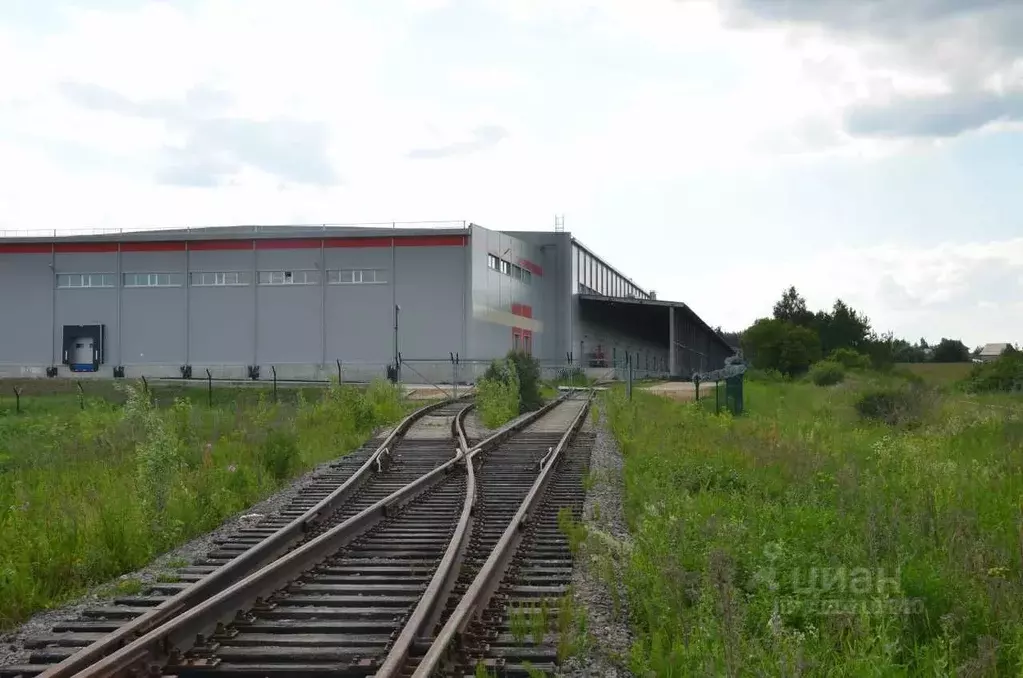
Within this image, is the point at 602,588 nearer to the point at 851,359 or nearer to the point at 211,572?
the point at 211,572

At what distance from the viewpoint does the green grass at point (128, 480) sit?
30.1 ft

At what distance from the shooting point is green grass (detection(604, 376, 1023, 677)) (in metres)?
6.07

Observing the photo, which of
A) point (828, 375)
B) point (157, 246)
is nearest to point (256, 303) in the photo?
point (157, 246)

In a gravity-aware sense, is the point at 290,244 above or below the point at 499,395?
above

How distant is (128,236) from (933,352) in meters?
104

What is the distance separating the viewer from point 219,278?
55.5 metres

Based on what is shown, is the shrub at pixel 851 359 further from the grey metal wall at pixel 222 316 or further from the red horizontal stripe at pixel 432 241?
the grey metal wall at pixel 222 316

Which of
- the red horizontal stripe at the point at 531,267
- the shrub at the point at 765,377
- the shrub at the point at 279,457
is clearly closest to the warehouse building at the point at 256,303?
the red horizontal stripe at the point at 531,267

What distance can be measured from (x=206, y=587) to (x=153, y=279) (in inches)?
2021

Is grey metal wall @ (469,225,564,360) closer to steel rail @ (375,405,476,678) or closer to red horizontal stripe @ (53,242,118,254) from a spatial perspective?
red horizontal stripe @ (53,242,118,254)

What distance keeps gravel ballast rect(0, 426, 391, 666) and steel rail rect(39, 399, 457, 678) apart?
22.8 inches

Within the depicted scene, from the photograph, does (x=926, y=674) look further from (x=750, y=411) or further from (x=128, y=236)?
(x=128, y=236)

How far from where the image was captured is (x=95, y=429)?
22.7m

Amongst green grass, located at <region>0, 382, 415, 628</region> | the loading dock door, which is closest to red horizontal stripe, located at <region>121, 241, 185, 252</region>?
the loading dock door
